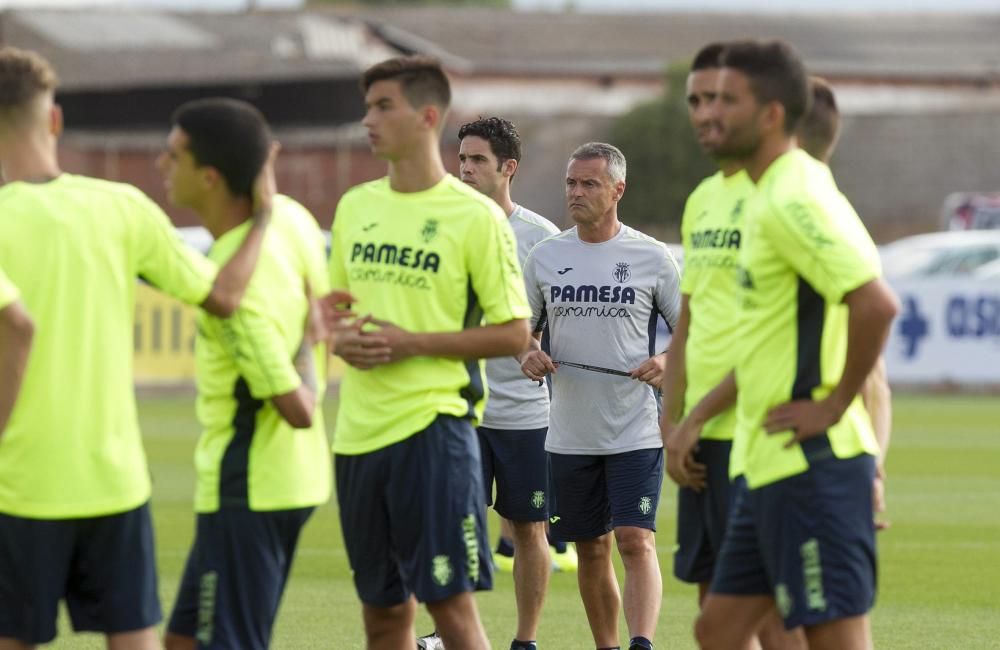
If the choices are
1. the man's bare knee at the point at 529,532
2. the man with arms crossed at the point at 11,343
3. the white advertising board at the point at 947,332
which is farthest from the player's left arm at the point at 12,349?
the white advertising board at the point at 947,332

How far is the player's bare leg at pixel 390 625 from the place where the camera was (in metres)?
6.77

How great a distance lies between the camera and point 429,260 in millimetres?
6582

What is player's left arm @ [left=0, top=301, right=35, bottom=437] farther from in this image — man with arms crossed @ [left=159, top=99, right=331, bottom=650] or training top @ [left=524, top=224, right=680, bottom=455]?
training top @ [left=524, top=224, right=680, bottom=455]

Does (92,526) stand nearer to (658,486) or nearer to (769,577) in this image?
(769,577)

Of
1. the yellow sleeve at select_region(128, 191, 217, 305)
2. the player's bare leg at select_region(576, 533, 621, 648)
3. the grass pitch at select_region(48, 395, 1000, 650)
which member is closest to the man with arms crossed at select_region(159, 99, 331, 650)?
the yellow sleeve at select_region(128, 191, 217, 305)

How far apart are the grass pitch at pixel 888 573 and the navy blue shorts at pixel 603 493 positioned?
2.29 ft

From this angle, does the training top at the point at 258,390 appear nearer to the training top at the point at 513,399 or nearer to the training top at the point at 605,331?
the training top at the point at 605,331

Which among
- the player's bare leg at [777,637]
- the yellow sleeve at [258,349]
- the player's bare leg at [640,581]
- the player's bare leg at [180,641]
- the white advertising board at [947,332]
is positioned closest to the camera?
the yellow sleeve at [258,349]

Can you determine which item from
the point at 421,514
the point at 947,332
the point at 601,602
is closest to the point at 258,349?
the point at 421,514

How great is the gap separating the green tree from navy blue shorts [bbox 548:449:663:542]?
47510mm

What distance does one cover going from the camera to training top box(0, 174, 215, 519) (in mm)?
5484

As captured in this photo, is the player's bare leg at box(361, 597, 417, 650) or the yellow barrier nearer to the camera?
the player's bare leg at box(361, 597, 417, 650)

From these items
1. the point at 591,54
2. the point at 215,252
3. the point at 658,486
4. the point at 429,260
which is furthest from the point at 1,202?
the point at 591,54

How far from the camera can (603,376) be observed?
29.6 feet
